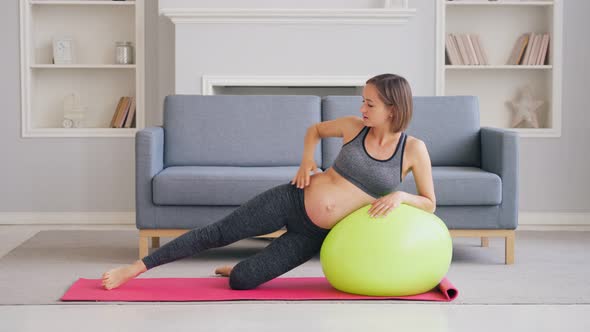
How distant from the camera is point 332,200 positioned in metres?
3.54

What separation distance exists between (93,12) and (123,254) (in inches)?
92.3

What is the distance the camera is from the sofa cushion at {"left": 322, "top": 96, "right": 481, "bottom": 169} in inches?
197

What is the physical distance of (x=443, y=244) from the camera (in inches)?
138

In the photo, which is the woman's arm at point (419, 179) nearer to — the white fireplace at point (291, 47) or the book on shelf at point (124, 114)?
the white fireplace at point (291, 47)

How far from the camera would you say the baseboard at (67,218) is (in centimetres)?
623

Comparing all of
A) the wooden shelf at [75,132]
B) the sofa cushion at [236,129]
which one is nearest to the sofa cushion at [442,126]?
the sofa cushion at [236,129]

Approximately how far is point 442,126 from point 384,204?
5.56ft

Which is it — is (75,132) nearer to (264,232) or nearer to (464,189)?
(464,189)

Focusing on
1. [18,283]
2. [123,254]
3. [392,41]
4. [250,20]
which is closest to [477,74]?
[392,41]

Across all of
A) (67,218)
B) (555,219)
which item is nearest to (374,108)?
(555,219)

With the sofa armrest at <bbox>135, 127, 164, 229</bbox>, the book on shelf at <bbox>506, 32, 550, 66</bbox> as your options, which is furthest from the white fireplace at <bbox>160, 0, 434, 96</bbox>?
the sofa armrest at <bbox>135, 127, 164, 229</bbox>

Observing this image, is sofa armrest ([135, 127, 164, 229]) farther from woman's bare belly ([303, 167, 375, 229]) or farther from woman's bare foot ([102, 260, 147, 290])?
woman's bare belly ([303, 167, 375, 229])

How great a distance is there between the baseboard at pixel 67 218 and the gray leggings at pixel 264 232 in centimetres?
281

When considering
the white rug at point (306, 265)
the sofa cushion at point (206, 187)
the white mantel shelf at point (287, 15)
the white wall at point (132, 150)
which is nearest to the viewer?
the white rug at point (306, 265)
